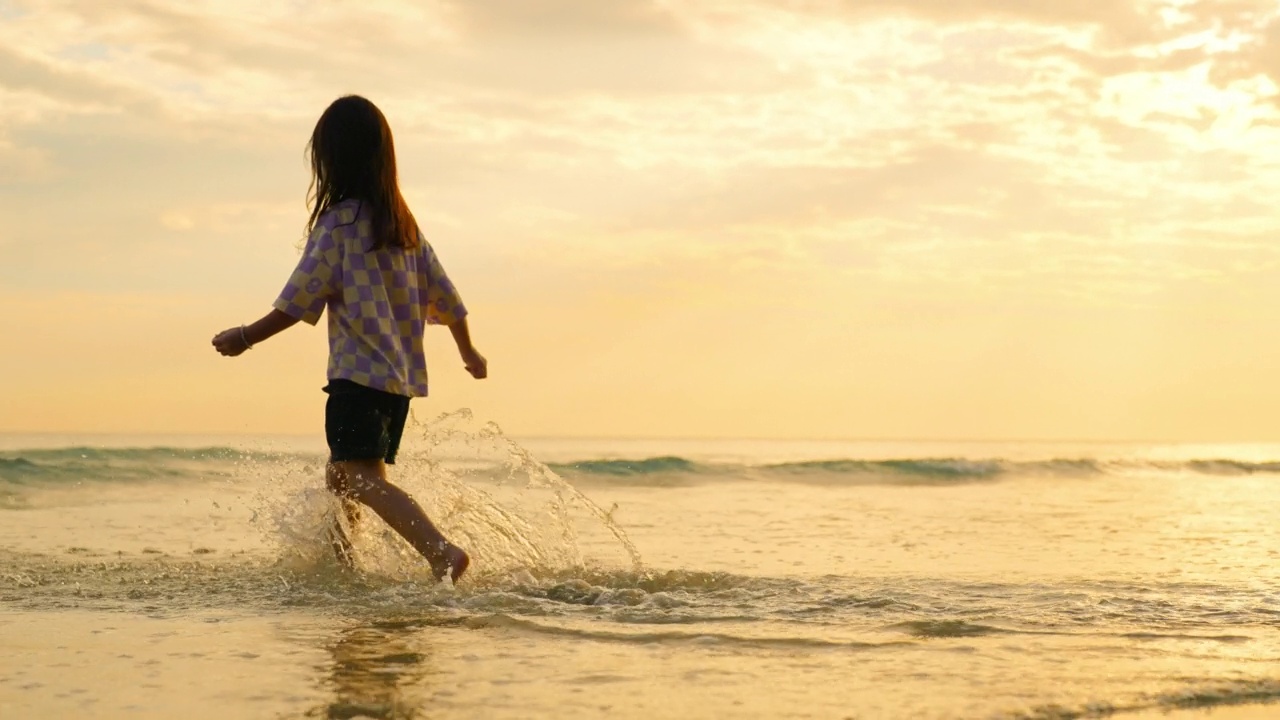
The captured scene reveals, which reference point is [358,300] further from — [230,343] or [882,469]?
[882,469]

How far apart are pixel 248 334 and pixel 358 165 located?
2.47ft

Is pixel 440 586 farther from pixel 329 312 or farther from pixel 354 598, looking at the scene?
pixel 329 312

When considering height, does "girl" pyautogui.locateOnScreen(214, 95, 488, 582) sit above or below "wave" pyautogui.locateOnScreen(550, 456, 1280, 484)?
above

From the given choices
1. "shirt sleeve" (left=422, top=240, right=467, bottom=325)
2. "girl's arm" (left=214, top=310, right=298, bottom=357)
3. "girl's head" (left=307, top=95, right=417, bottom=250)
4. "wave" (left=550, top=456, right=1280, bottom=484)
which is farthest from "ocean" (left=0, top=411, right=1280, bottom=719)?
"wave" (left=550, top=456, right=1280, bottom=484)

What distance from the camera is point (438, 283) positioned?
4.75 metres

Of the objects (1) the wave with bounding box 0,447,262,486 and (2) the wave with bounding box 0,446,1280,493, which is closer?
(1) the wave with bounding box 0,447,262,486

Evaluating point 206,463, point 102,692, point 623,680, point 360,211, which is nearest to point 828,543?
point 360,211

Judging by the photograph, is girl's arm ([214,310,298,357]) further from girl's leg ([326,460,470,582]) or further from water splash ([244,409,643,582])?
water splash ([244,409,643,582])

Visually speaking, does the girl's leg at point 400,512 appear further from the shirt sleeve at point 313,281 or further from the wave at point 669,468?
the wave at point 669,468

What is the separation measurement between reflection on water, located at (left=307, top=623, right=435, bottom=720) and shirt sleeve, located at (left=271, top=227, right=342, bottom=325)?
50.5 inches

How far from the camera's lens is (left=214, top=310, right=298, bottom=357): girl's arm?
13.9 ft

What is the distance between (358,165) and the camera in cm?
452

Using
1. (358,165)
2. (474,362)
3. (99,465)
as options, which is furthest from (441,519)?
(99,465)

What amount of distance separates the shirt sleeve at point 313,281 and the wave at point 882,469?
12641 millimetres
